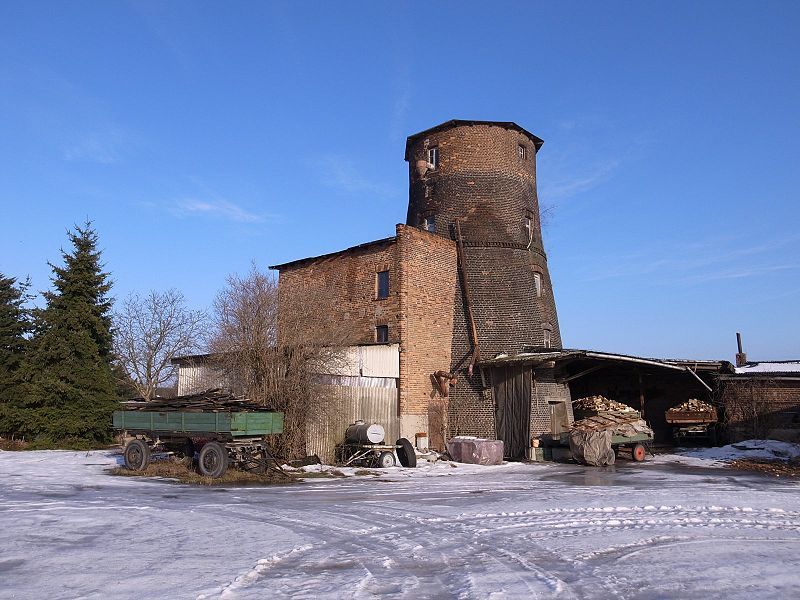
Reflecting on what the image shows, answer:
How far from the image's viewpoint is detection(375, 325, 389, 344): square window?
22.8 m

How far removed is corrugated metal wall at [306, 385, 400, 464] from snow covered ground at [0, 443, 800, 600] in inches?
155

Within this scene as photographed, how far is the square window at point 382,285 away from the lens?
2325cm

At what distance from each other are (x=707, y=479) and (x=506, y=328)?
31.5 feet

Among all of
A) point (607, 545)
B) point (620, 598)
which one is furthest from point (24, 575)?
point (607, 545)

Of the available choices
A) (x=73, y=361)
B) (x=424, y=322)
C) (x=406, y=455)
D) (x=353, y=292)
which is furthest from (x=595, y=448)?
(x=73, y=361)

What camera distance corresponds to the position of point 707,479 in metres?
16.6

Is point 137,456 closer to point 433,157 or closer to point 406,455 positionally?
point 406,455

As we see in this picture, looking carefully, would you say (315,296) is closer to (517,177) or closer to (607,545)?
(517,177)

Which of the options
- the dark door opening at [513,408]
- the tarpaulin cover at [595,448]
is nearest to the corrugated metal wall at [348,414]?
the dark door opening at [513,408]

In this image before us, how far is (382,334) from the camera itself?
2297 cm

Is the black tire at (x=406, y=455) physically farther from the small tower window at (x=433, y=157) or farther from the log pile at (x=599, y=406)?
the small tower window at (x=433, y=157)

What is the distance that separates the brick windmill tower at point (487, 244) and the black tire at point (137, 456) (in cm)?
1088

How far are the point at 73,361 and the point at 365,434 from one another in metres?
13.9

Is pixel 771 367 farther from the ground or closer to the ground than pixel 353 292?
closer to the ground
